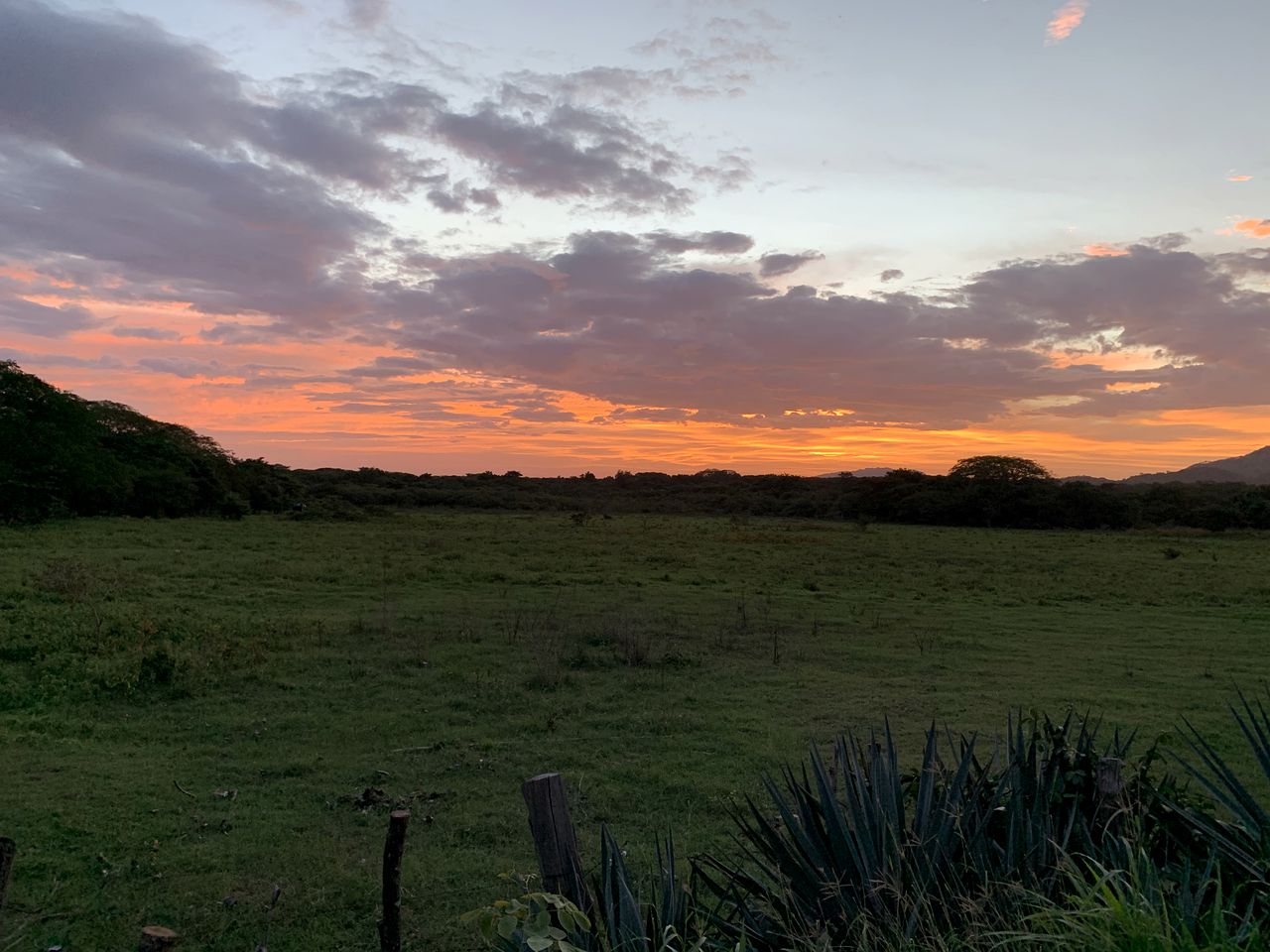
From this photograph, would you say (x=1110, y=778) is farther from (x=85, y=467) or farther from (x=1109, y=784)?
(x=85, y=467)

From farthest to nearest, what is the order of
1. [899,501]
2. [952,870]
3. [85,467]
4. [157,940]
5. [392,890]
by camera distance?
[899,501] < [85,467] < [392,890] < [952,870] < [157,940]

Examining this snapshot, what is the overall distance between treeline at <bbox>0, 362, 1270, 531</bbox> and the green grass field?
8283 millimetres

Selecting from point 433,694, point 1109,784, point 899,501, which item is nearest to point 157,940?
point 1109,784

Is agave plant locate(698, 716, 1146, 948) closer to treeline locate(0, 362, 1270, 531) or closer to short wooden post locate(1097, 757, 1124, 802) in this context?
short wooden post locate(1097, 757, 1124, 802)

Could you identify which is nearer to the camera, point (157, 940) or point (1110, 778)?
point (157, 940)

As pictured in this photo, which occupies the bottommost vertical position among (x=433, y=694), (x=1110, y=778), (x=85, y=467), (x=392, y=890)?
(x=433, y=694)

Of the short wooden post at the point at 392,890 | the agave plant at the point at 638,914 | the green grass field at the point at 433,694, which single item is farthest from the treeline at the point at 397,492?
the agave plant at the point at 638,914

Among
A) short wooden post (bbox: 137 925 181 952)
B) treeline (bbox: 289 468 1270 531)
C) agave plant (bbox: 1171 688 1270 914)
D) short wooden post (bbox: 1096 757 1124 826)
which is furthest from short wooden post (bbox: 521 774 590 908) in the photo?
treeline (bbox: 289 468 1270 531)

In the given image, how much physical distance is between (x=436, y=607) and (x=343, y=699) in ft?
21.1

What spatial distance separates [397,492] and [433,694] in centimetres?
5359

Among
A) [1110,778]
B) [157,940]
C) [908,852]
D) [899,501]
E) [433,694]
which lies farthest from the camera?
[899,501]

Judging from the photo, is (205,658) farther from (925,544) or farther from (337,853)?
(925,544)

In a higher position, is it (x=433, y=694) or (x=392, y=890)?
(x=392, y=890)

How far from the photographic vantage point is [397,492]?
6244cm
